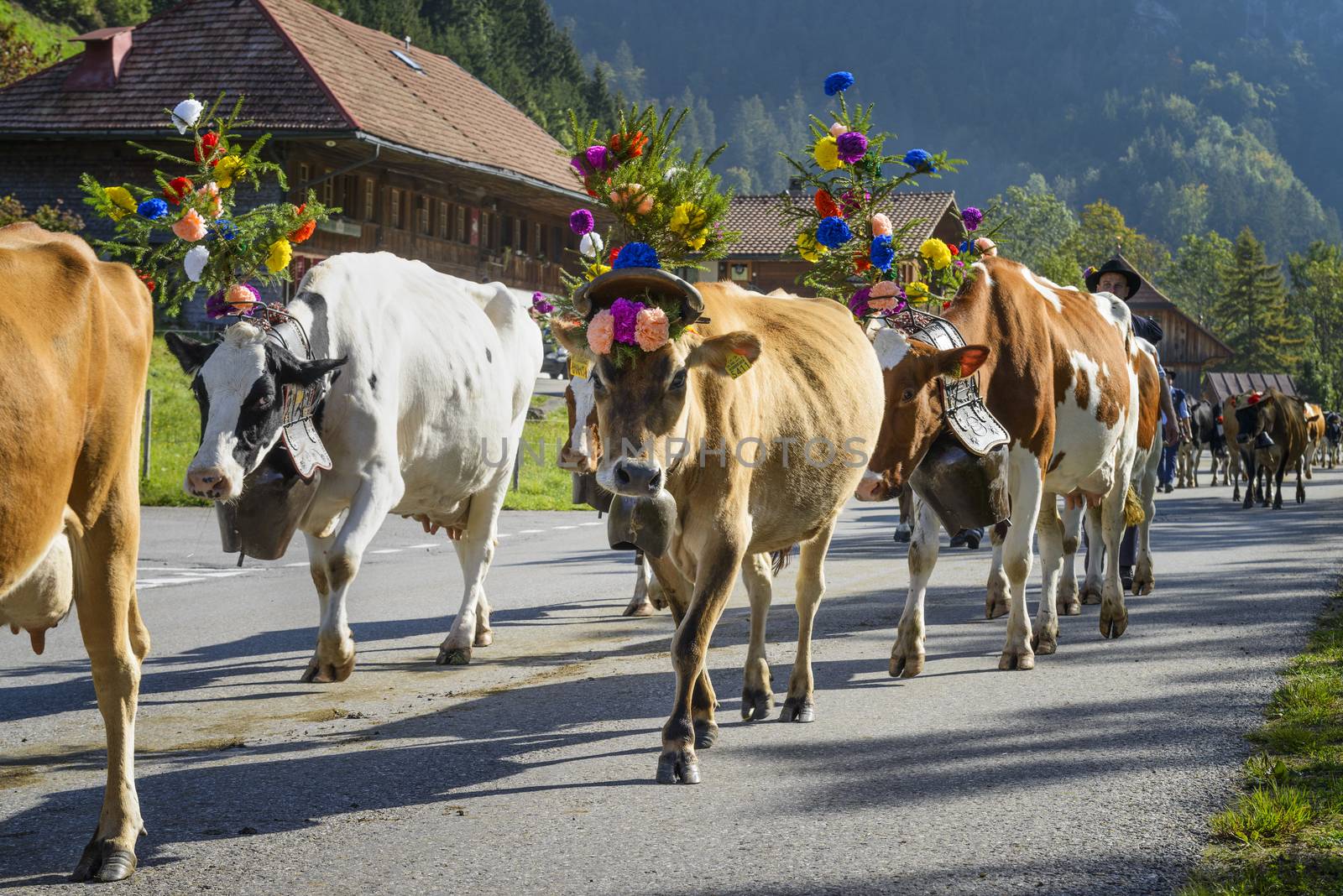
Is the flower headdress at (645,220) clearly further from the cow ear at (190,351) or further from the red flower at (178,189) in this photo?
the red flower at (178,189)

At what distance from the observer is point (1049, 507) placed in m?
10.1

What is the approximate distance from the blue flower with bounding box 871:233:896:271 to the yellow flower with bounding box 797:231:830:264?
14.4 inches

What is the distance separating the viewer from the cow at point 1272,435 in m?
26.9

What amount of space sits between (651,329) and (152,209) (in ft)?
12.6

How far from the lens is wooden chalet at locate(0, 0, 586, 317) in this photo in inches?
1553

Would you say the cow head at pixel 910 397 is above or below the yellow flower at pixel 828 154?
below

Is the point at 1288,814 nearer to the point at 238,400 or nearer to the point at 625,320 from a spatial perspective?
the point at 625,320

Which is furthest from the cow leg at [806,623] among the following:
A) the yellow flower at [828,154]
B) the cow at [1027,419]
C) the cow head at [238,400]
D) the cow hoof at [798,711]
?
the cow head at [238,400]

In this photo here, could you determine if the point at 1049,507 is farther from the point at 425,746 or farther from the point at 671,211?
the point at 425,746

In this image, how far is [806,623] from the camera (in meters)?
7.25

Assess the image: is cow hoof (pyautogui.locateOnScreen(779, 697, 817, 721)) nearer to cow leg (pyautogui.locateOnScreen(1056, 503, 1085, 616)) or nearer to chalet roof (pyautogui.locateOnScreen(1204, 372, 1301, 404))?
cow leg (pyautogui.locateOnScreen(1056, 503, 1085, 616))

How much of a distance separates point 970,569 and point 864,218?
5.81 metres

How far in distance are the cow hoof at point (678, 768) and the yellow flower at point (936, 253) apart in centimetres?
381

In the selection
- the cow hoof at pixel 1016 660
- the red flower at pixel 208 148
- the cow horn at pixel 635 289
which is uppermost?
the red flower at pixel 208 148
